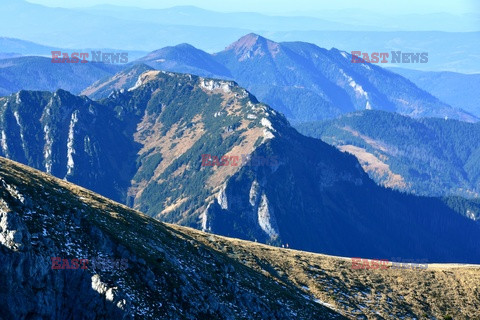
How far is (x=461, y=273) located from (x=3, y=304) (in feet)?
320

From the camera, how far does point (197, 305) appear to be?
70.6 m

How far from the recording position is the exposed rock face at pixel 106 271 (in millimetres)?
58312

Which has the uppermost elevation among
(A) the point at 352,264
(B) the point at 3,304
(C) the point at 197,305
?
(B) the point at 3,304

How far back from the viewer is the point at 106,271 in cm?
6438

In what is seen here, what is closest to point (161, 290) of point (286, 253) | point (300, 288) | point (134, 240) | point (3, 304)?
point (134, 240)

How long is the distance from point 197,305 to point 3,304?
78.2 feet

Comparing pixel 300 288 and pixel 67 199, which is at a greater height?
pixel 67 199

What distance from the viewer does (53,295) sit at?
59094 mm

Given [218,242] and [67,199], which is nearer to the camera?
[67,199]

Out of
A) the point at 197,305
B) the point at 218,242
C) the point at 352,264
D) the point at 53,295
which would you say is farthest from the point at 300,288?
the point at 53,295

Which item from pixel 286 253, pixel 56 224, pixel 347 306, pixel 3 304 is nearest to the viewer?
pixel 3 304

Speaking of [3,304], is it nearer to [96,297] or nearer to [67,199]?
[96,297]

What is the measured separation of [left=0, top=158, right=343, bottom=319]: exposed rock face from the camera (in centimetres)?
5831

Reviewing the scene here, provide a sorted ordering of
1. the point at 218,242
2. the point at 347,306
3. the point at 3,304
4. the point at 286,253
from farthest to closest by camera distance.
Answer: the point at 286,253
the point at 218,242
the point at 347,306
the point at 3,304
